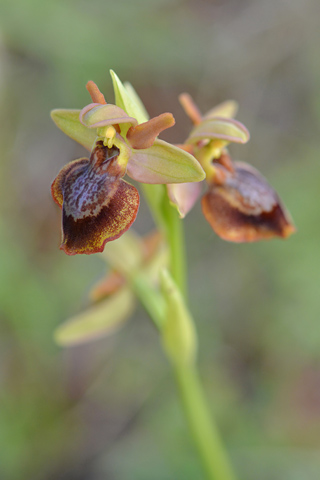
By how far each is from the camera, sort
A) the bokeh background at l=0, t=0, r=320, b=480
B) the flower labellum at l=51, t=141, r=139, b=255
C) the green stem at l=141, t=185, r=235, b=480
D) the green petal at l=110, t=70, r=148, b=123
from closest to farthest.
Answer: the flower labellum at l=51, t=141, r=139, b=255, the green petal at l=110, t=70, r=148, b=123, the green stem at l=141, t=185, r=235, b=480, the bokeh background at l=0, t=0, r=320, b=480

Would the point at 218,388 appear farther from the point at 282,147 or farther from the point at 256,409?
the point at 282,147

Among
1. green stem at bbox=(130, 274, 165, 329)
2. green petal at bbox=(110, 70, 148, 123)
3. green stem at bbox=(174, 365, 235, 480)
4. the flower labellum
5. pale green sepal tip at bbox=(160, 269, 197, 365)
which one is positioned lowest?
green stem at bbox=(174, 365, 235, 480)

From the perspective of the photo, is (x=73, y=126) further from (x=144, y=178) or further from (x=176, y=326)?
(x=176, y=326)

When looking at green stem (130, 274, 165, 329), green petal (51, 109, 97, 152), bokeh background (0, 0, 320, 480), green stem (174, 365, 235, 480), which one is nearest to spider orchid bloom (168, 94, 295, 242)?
green petal (51, 109, 97, 152)

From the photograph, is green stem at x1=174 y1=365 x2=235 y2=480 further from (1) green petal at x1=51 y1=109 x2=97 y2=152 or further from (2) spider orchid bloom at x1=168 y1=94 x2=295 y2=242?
(1) green petal at x1=51 y1=109 x2=97 y2=152

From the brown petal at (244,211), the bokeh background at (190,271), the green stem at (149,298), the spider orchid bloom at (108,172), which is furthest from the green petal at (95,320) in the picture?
the spider orchid bloom at (108,172)

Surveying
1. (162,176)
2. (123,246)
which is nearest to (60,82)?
(123,246)

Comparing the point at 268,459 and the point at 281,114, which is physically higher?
the point at 281,114
